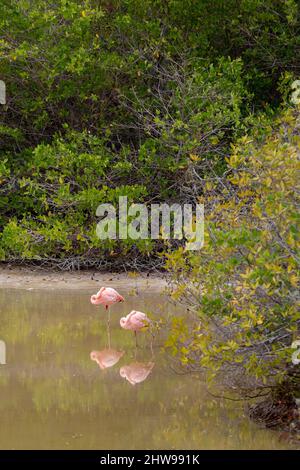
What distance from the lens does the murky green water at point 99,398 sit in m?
6.64

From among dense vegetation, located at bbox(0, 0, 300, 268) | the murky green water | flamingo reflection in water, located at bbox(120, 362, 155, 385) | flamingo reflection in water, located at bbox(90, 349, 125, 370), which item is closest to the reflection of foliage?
the murky green water

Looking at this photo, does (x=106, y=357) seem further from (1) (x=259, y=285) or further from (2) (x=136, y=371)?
(1) (x=259, y=285)

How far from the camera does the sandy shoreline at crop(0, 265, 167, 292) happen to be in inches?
535

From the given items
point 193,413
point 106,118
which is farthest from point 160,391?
point 106,118

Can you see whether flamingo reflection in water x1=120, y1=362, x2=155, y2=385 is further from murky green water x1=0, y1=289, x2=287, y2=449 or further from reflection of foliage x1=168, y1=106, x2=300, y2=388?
reflection of foliage x1=168, y1=106, x2=300, y2=388

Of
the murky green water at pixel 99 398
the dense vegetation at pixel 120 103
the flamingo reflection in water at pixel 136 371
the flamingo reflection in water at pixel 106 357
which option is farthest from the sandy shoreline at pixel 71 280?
the flamingo reflection in water at pixel 136 371

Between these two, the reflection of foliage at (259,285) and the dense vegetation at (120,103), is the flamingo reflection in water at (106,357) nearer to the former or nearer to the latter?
the reflection of foliage at (259,285)

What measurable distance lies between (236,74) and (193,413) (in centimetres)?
828

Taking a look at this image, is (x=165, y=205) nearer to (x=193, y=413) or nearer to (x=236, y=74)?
(x=236, y=74)

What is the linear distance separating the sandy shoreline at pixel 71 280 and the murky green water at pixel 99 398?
8.42ft

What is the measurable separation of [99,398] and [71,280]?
6423mm

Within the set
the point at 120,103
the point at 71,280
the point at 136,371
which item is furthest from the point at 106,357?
the point at 120,103

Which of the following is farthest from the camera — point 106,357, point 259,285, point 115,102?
point 115,102

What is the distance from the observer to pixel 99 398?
7723 mm
